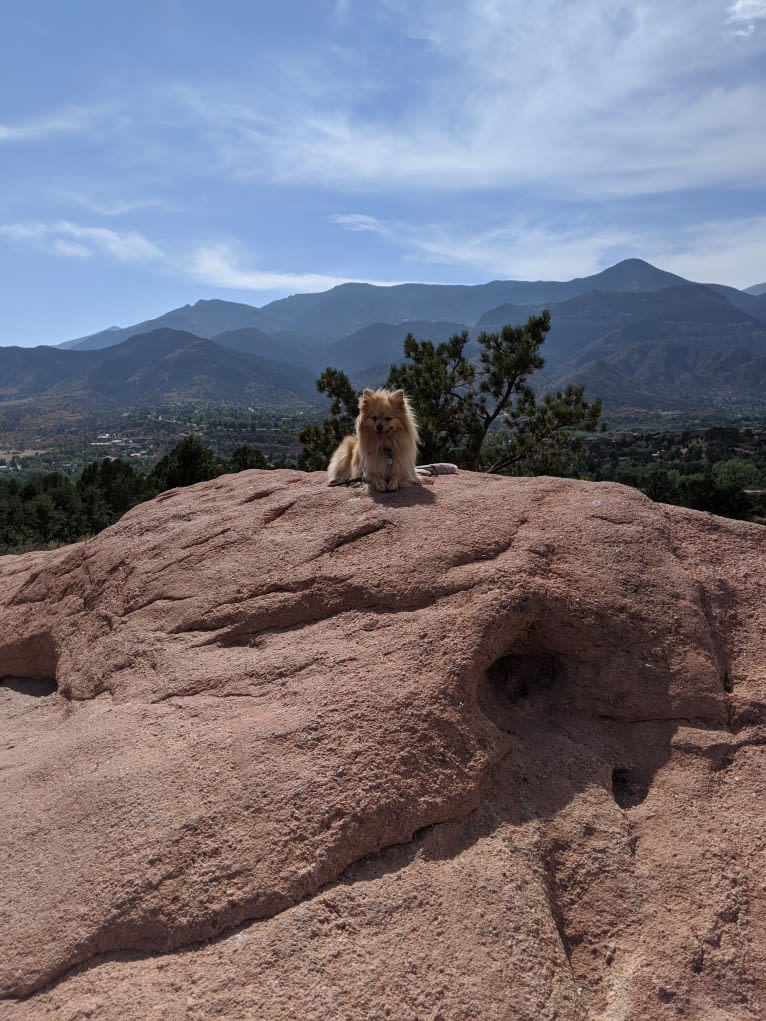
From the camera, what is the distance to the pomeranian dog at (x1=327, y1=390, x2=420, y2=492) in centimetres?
782

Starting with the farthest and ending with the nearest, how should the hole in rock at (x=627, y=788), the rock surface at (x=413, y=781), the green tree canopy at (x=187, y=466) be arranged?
the green tree canopy at (x=187, y=466)
the hole in rock at (x=627, y=788)
the rock surface at (x=413, y=781)

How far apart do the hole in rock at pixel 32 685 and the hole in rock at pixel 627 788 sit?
5924 mm

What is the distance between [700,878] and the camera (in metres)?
3.80

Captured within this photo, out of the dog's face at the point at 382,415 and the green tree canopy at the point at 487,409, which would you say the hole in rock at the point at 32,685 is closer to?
the dog's face at the point at 382,415

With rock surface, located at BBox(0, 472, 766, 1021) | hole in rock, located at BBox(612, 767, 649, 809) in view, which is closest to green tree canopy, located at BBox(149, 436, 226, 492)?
rock surface, located at BBox(0, 472, 766, 1021)

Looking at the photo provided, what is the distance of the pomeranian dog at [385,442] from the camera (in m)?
7.82

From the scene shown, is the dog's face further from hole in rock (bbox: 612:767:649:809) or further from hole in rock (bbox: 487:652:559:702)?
hole in rock (bbox: 612:767:649:809)

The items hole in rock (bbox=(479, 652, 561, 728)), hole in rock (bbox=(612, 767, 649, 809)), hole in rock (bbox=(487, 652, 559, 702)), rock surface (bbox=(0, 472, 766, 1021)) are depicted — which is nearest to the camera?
rock surface (bbox=(0, 472, 766, 1021))

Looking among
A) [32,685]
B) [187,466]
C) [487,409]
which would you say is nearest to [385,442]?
[32,685]

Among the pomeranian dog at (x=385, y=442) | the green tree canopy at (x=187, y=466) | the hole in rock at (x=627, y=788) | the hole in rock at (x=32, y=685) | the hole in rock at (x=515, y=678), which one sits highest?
the pomeranian dog at (x=385, y=442)

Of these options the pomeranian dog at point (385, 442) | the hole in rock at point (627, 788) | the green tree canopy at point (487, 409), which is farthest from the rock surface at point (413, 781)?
the green tree canopy at point (487, 409)

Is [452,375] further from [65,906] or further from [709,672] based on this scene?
[65,906]

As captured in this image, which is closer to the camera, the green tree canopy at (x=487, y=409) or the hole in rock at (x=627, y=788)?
the hole in rock at (x=627, y=788)

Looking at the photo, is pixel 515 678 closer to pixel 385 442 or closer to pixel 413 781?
pixel 413 781
